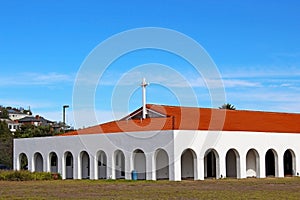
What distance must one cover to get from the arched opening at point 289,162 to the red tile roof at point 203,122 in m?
2.00

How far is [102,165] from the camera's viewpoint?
46.5 metres

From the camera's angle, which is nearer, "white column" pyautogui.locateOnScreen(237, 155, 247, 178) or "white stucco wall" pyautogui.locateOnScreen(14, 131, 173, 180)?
"white stucco wall" pyautogui.locateOnScreen(14, 131, 173, 180)

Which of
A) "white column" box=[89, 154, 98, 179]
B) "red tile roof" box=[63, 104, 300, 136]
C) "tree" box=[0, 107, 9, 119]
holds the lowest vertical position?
"white column" box=[89, 154, 98, 179]

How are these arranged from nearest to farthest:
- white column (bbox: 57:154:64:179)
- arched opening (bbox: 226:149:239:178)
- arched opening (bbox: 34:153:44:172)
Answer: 1. arched opening (bbox: 226:149:239:178)
2. white column (bbox: 57:154:64:179)
3. arched opening (bbox: 34:153:44:172)

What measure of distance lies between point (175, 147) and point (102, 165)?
928cm

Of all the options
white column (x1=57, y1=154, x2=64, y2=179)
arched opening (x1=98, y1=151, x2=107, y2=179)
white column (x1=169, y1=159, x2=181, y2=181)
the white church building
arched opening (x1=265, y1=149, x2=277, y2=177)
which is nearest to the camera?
white column (x1=169, y1=159, x2=181, y2=181)

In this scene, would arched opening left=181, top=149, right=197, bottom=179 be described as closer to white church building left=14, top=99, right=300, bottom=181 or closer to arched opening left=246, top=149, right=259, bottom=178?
white church building left=14, top=99, right=300, bottom=181

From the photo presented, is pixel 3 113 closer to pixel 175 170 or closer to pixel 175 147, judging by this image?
pixel 175 170

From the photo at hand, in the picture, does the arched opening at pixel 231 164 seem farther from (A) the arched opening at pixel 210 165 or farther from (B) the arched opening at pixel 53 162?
(B) the arched opening at pixel 53 162

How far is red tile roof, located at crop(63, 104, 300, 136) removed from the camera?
42781mm

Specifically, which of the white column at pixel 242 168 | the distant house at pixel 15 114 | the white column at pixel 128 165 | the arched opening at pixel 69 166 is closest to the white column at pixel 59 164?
the arched opening at pixel 69 166

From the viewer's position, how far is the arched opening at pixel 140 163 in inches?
1679

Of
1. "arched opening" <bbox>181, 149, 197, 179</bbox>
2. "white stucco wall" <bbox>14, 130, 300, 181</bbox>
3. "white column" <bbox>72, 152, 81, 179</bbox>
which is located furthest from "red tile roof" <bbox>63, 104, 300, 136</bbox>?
"arched opening" <bbox>181, 149, 197, 179</bbox>

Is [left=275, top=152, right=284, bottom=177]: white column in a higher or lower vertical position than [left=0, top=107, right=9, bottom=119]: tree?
lower
